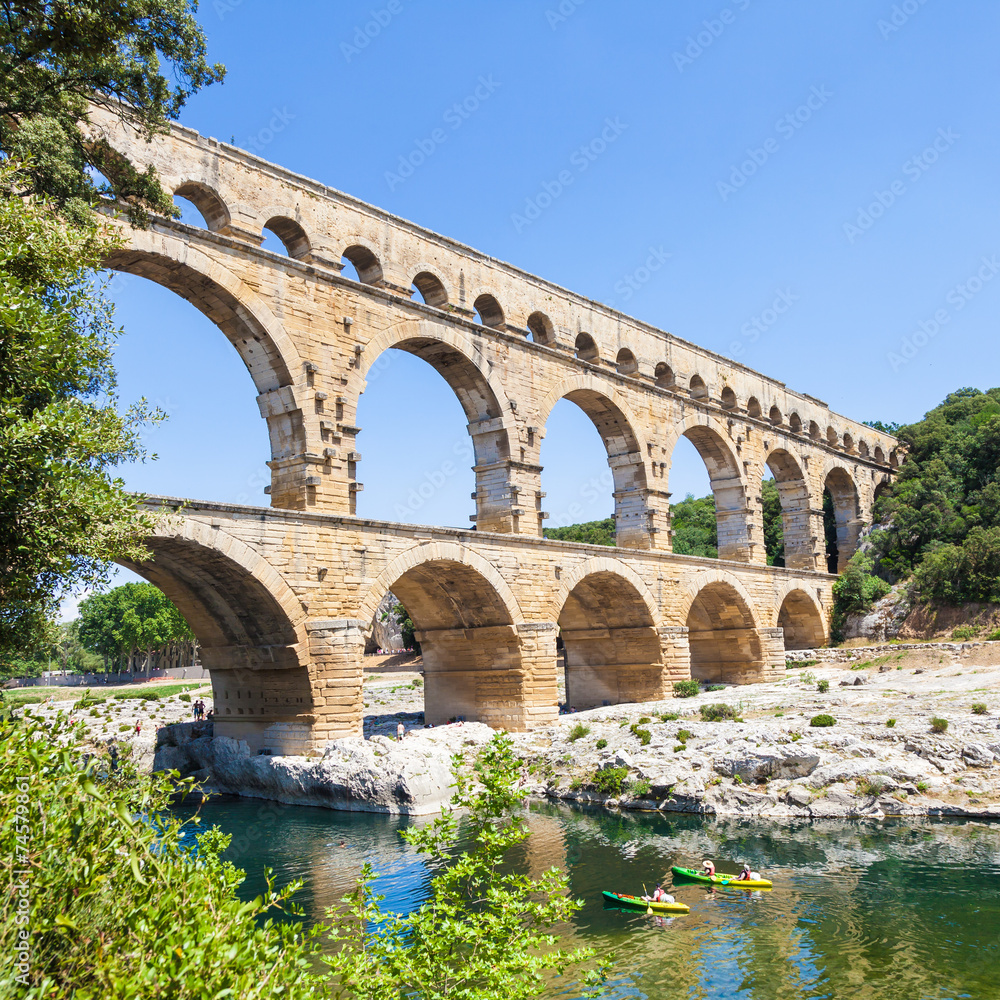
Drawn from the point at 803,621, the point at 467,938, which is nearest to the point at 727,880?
the point at 467,938

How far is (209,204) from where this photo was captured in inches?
724

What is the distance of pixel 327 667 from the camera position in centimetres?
1767

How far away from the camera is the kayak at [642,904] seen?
11430 mm

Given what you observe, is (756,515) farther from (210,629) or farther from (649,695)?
(210,629)

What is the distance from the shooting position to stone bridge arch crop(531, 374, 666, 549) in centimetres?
2717

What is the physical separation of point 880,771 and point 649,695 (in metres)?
10.3

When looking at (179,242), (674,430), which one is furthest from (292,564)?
(674,430)

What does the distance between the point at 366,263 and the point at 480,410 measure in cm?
490

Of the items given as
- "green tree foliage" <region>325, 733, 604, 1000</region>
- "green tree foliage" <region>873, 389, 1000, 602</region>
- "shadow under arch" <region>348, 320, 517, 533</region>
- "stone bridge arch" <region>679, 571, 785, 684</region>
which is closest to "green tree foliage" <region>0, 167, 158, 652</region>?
"green tree foliage" <region>325, 733, 604, 1000</region>

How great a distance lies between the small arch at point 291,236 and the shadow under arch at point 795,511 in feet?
76.7

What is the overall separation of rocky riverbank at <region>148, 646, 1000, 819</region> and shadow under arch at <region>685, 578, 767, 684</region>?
26.6ft

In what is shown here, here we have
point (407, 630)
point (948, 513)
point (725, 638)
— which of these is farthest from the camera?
point (407, 630)

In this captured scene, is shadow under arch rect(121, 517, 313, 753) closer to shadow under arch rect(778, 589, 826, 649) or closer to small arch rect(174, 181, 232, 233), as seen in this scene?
small arch rect(174, 181, 232, 233)

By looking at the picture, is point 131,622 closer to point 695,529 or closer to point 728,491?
point 695,529
